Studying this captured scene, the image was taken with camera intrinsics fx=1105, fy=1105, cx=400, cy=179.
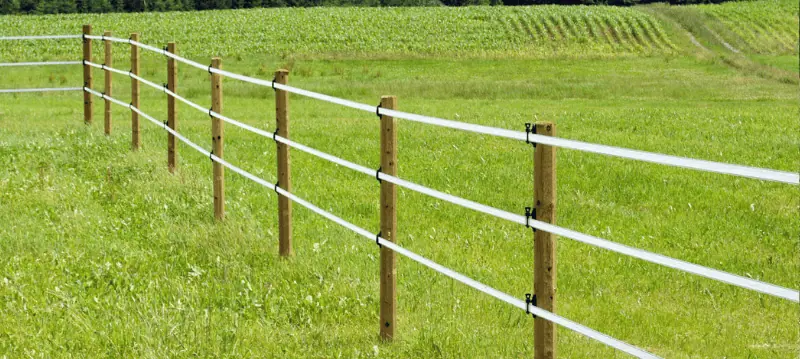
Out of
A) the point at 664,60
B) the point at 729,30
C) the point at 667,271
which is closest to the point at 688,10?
the point at 729,30

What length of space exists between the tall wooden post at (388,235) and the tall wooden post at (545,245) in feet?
5.38

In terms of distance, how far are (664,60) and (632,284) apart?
43447mm

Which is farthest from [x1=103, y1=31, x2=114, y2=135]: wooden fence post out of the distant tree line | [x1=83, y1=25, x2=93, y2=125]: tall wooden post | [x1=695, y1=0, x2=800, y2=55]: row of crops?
the distant tree line

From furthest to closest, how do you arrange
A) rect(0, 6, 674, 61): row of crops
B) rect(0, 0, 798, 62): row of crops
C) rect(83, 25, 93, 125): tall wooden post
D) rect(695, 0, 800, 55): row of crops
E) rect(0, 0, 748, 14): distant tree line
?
rect(0, 0, 748, 14): distant tree line → rect(695, 0, 800, 55): row of crops → rect(0, 6, 674, 61): row of crops → rect(0, 0, 798, 62): row of crops → rect(83, 25, 93, 125): tall wooden post

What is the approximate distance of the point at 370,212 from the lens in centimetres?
1207

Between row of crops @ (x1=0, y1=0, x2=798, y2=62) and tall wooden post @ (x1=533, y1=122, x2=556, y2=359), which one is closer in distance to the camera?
tall wooden post @ (x1=533, y1=122, x2=556, y2=359)

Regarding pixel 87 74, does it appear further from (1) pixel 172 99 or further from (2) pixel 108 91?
(1) pixel 172 99

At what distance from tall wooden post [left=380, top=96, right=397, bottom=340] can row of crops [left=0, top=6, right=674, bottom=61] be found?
4306 cm

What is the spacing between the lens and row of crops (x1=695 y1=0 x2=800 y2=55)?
216 ft

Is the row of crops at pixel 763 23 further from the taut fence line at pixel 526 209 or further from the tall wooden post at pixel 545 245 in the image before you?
the tall wooden post at pixel 545 245

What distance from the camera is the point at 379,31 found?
60.0 meters

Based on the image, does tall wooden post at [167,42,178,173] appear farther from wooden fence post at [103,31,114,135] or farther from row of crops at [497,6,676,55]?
row of crops at [497,6,676,55]

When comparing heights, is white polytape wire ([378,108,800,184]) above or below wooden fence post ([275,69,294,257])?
above

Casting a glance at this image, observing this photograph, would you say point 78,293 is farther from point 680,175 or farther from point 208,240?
point 680,175
